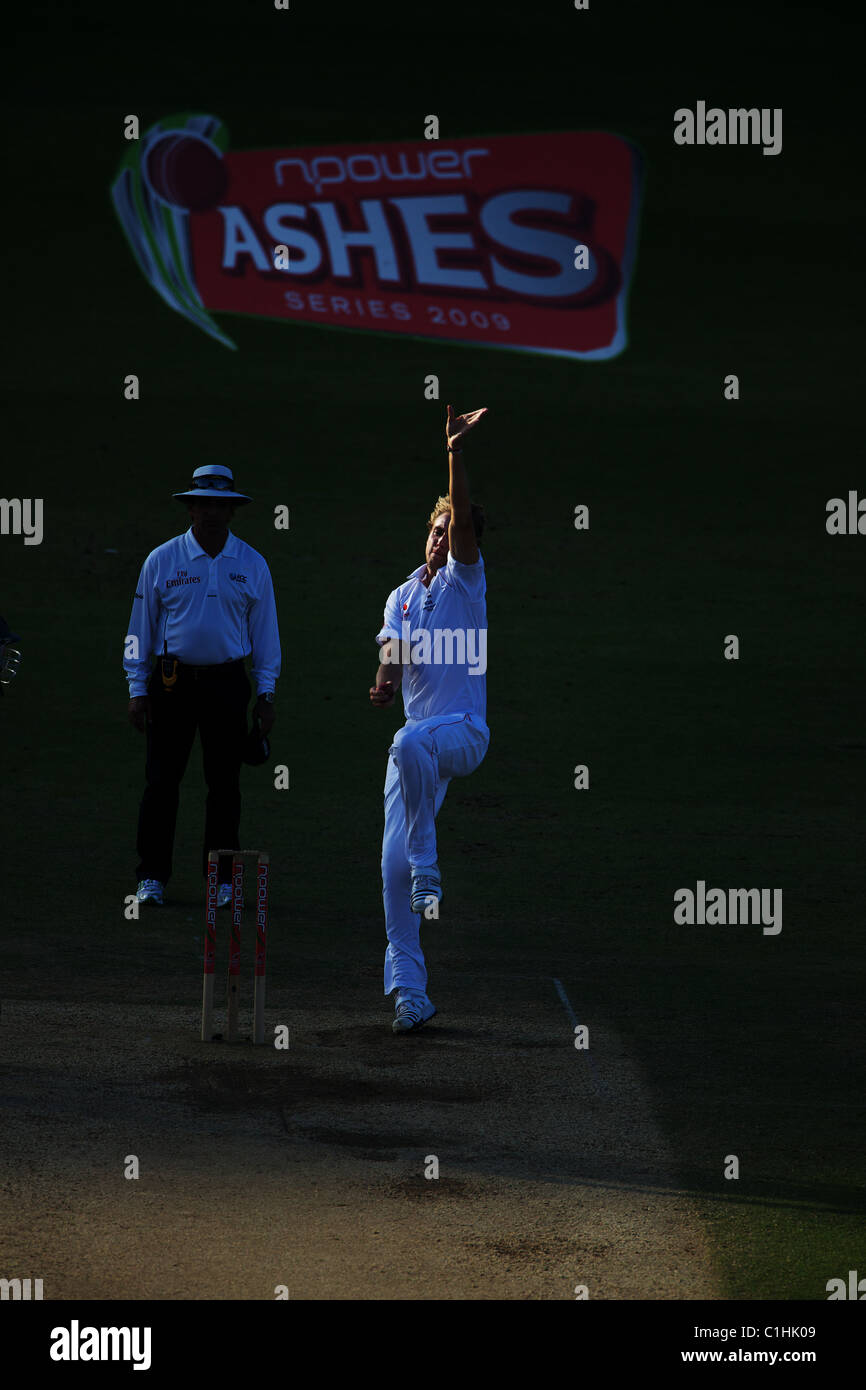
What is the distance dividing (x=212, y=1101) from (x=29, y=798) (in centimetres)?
645

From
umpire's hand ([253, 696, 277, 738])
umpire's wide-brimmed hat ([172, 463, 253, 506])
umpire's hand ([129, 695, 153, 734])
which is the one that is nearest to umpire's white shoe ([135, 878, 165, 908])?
umpire's hand ([129, 695, 153, 734])

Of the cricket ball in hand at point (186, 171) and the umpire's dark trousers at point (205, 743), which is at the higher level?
the cricket ball in hand at point (186, 171)

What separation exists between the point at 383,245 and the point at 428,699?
832 inches

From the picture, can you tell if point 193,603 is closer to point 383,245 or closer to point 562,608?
point 562,608

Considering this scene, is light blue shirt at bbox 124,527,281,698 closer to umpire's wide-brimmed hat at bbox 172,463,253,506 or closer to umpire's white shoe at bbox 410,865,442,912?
umpire's wide-brimmed hat at bbox 172,463,253,506

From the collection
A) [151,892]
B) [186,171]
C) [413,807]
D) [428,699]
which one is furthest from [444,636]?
[186,171]

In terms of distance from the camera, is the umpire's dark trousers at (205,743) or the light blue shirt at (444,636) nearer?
the light blue shirt at (444,636)

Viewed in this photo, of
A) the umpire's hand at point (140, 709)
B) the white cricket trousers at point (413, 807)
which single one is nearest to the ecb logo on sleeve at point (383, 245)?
the umpire's hand at point (140, 709)

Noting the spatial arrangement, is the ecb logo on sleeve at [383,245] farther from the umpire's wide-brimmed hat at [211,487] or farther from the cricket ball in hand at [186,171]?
the umpire's wide-brimmed hat at [211,487]

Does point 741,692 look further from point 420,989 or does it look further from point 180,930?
point 420,989

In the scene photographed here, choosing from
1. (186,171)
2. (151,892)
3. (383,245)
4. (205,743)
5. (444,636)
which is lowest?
(151,892)

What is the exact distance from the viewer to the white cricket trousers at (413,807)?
23.2ft

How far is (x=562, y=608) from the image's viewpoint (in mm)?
18797

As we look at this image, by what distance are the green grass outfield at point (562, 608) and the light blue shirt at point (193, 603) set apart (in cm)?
147
